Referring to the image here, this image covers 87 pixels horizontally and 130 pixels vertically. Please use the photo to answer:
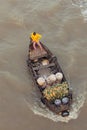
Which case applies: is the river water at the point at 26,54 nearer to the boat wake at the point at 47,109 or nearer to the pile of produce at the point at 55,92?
the boat wake at the point at 47,109

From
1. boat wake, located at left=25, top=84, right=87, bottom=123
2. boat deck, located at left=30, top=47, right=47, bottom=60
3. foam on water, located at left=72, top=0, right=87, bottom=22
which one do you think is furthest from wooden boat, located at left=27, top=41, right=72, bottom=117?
foam on water, located at left=72, top=0, right=87, bottom=22

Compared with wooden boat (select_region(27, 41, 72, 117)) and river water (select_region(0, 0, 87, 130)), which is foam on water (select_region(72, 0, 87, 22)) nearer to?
river water (select_region(0, 0, 87, 130))

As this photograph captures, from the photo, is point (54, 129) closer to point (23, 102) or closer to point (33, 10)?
point (23, 102)

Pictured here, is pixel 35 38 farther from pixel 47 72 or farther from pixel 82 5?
pixel 82 5

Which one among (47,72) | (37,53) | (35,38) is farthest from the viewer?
(37,53)

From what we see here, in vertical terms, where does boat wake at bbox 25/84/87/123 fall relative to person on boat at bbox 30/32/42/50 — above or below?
below

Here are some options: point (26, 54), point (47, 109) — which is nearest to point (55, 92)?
point (47, 109)

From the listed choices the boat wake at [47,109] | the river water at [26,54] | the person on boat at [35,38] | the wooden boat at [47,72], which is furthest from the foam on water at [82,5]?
the boat wake at [47,109]

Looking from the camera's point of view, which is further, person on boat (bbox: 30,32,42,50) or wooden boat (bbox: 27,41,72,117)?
person on boat (bbox: 30,32,42,50)
